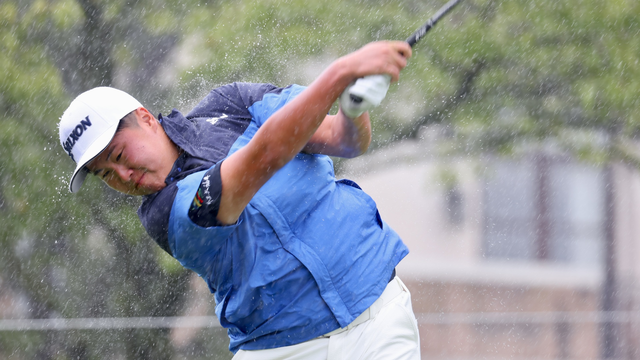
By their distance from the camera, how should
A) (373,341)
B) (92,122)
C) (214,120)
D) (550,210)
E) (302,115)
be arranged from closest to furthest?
(302,115) < (92,122) < (373,341) < (214,120) < (550,210)

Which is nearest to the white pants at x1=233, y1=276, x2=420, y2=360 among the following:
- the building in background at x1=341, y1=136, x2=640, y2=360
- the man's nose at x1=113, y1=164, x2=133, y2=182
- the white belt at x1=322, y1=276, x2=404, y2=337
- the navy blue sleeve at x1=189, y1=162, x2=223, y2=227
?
the white belt at x1=322, y1=276, x2=404, y2=337

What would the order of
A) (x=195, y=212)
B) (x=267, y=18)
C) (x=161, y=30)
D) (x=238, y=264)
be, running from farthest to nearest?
(x=161, y=30) → (x=267, y=18) → (x=238, y=264) → (x=195, y=212)

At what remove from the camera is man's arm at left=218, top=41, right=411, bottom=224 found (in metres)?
1.41

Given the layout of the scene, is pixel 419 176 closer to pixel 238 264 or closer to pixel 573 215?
pixel 573 215

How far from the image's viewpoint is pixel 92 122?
5.60ft

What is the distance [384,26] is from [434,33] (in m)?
0.44

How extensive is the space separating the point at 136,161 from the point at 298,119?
551mm

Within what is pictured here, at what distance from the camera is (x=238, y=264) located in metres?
1.75

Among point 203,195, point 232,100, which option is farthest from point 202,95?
point 203,195

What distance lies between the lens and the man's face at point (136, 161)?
1716mm

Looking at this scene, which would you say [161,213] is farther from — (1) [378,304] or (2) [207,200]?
(1) [378,304]

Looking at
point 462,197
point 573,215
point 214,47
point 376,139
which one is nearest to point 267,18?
point 214,47

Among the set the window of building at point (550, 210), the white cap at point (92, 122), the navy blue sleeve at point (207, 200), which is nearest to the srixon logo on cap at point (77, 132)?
the white cap at point (92, 122)

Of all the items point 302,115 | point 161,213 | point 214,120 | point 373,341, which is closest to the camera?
point 302,115
